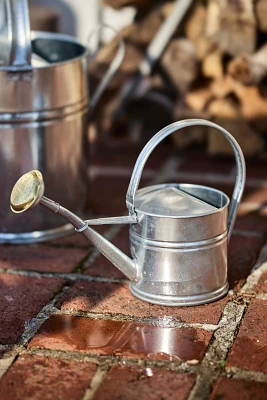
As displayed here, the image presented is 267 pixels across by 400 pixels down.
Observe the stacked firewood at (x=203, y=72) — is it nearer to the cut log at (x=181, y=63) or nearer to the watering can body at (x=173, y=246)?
the cut log at (x=181, y=63)

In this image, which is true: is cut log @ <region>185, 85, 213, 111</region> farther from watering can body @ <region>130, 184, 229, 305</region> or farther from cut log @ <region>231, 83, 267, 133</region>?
watering can body @ <region>130, 184, 229, 305</region>

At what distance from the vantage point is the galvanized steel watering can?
5.94ft

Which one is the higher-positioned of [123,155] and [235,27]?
[235,27]

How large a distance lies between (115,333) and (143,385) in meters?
0.24

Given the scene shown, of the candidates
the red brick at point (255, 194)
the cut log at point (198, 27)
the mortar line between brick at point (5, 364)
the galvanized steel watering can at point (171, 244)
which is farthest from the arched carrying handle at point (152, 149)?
the cut log at point (198, 27)

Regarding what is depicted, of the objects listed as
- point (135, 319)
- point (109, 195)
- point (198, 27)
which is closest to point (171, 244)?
point (135, 319)

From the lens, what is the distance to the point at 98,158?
3143 mm

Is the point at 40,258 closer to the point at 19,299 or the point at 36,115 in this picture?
the point at 19,299

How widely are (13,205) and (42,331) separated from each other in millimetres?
320

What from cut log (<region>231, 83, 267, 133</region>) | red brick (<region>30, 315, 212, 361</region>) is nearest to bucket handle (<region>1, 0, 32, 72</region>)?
red brick (<region>30, 315, 212, 361</region>)

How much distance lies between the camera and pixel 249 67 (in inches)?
114

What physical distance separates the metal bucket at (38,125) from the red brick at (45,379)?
2.45ft

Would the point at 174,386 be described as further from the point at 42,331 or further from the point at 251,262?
the point at 251,262

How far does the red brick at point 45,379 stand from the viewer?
4.98 ft
